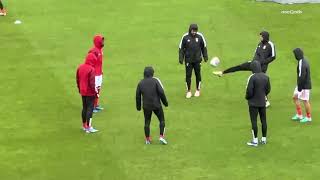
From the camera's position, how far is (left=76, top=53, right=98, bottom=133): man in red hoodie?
18.9m

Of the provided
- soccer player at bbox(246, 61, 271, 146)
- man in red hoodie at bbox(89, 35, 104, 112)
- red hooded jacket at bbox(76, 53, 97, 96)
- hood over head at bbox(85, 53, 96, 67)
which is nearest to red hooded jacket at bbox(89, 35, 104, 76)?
man in red hoodie at bbox(89, 35, 104, 112)

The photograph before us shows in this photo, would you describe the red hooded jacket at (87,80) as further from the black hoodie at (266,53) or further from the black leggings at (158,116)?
the black hoodie at (266,53)

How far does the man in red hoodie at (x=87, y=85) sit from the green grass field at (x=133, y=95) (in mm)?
640

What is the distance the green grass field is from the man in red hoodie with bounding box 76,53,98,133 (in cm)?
64

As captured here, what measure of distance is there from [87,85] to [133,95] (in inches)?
170

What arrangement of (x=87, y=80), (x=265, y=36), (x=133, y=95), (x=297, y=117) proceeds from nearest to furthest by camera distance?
(x=87, y=80) → (x=297, y=117) → (x=265, y=36) → (x=133, y=95)

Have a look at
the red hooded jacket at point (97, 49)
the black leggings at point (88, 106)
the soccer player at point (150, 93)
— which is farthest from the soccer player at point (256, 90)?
the red hooded jacket at point (97, 49)

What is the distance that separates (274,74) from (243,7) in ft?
36.8

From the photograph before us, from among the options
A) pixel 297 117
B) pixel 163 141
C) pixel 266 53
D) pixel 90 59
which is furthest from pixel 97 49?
pixel 297 117

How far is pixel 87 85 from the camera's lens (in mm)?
18969

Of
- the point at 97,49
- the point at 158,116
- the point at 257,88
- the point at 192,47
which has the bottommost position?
the point at 158,116

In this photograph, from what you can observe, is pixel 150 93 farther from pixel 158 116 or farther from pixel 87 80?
pixel 87 80

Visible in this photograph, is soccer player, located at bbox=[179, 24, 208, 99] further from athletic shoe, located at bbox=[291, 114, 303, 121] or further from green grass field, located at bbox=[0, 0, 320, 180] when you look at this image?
athletic shoe, located at bbox=[291, 114, 303, 121]

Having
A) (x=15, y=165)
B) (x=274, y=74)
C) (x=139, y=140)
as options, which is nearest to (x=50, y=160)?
(x=15, y=165)
